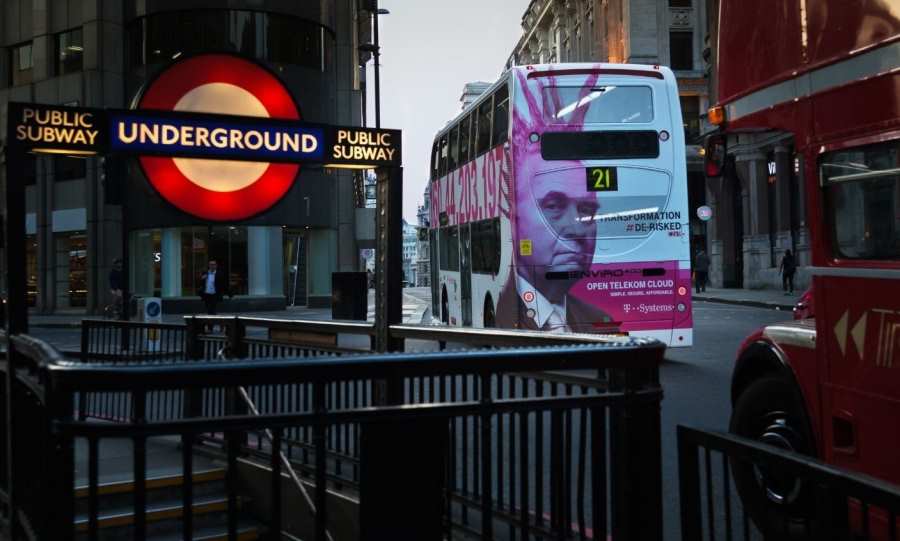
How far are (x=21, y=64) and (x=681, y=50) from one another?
113 ft

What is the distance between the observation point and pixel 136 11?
3288 centimetres

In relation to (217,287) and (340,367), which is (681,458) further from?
(217,287)

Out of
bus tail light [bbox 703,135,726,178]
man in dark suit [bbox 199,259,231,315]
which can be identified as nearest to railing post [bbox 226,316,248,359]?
bus tail light [bbox 703,135,726,178]

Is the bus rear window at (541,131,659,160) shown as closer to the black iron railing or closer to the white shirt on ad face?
the black iron railing

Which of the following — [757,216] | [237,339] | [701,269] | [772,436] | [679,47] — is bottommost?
[772,436]

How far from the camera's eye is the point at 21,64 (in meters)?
36.2

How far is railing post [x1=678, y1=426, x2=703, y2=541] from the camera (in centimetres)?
294

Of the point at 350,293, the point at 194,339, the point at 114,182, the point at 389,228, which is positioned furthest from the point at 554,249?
the point at 350,293

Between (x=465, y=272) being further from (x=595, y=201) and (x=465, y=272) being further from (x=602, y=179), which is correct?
(x=602, y=179)

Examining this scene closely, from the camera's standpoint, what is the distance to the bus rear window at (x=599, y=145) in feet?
42.5

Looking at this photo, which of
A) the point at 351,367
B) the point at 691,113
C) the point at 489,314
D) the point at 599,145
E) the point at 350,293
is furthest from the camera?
the point at 691,113

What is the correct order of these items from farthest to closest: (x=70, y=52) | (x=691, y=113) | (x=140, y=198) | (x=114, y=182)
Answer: (x=691, y=113) < (x=70, y=52) < (x=140, y=198) < (x=114, y=182)

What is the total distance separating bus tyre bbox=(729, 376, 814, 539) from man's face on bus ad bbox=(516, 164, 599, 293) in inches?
296

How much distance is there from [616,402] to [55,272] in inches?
1410
